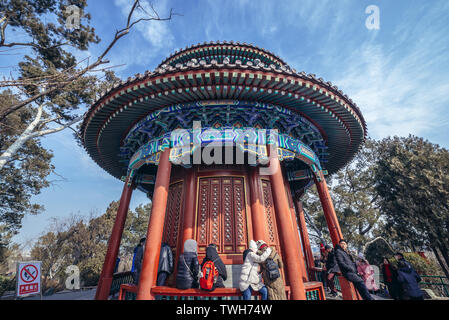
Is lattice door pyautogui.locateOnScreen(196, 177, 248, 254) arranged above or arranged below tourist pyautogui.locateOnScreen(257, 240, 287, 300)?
above

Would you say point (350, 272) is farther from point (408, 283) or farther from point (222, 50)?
point (222, 50)

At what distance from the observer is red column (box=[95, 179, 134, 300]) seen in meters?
6.43

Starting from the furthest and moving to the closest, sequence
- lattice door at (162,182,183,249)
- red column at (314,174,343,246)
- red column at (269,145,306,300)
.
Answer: red column at (314,174,343,246)
lattice door at (162,182,183,249)
red column at (269,145,306,300)

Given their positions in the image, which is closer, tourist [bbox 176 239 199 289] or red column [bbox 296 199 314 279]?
tourist [bbox 176 239 199 289]

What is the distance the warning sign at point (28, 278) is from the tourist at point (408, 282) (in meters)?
9.08

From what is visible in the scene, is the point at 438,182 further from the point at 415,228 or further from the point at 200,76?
the point at 200,76

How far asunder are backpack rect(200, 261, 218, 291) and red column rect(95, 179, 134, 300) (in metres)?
4.07

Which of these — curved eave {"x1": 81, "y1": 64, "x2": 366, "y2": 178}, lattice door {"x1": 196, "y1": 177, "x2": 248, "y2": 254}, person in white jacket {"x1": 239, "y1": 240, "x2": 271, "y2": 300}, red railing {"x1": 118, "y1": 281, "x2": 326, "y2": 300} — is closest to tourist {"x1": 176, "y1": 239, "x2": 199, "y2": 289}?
red railing {"x1": 118, "y1": 281, "x2": 326, "y2": 300}

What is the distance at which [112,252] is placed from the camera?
6.88 m

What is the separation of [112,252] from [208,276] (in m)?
4.26

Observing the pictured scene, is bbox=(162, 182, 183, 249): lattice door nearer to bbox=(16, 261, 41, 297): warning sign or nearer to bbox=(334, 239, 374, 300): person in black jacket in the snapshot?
bbox=(16, 261, 41, 297): warning sign

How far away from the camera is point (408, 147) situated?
15.4 m
